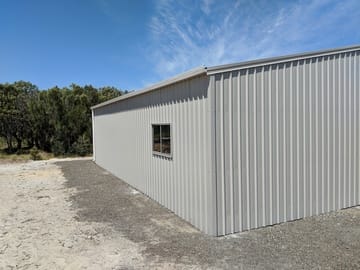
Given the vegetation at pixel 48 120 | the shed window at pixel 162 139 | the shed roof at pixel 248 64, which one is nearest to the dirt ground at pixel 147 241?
the shed window at pixel 162 139

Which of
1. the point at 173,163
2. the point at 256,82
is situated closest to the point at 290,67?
the point at 256,82

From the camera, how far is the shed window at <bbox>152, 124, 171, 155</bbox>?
6079mm

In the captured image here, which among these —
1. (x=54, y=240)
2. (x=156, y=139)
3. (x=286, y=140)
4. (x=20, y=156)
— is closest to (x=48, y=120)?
(x=20, y=156)

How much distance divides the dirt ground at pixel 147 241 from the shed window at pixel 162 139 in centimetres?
129

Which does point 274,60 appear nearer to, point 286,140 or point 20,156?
point 286,140

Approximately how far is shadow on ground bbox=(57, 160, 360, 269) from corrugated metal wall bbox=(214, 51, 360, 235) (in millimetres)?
346

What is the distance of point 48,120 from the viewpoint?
65.3 ft

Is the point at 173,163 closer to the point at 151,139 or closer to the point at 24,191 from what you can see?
the point at 151,139

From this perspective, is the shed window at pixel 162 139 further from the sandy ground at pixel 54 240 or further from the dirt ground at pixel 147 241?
the sandy ground at pixel 54 240

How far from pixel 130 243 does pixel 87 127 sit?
1658 cm

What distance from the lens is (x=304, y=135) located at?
523 cm

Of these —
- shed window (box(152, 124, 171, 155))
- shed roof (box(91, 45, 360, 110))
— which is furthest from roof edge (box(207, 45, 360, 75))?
shed window (box(152, 124, 171, 155))

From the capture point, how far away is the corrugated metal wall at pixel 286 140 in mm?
4508

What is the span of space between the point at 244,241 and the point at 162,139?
301 centimetres
